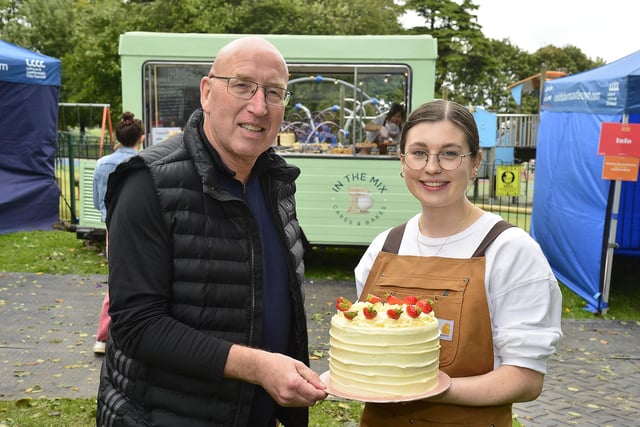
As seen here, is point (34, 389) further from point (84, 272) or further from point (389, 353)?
point (84, 272)

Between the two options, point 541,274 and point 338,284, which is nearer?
point 541,274

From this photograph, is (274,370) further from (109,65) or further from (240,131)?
(109,65)

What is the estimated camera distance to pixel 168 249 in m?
2.15

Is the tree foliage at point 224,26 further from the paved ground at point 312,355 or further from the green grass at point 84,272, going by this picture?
the paved ground at point 312,355

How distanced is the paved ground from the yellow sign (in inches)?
127

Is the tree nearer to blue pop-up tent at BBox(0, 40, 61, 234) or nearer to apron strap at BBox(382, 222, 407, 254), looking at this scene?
blue pop-up tent at BBox(0, 40, 61, 234)

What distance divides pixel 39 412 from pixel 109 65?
33611mm

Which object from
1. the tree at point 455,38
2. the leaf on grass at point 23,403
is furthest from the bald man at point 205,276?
the tree at point 455,38

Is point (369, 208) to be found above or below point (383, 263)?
below

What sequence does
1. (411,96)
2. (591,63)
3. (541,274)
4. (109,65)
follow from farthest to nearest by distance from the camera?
(591,63)
(109,65)
(411,96)
(541,274)

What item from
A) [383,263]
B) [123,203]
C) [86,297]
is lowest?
[86,297]

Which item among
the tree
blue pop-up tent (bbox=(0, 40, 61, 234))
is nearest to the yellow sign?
blue pop-up tent (bbox=(0, 40, 61, 234))

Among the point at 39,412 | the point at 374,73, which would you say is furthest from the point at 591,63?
the point at 39,412

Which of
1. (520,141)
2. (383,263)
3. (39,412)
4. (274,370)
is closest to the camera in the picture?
(274,370)
